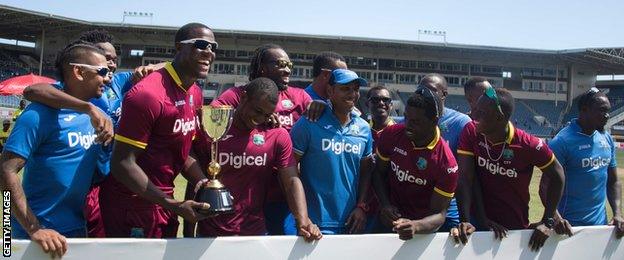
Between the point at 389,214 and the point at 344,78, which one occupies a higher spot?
the point at 344,78

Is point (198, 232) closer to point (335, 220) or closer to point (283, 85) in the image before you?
point (335, 220)

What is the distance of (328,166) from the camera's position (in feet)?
11.2

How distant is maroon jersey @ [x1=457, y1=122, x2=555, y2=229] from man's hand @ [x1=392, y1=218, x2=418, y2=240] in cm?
82

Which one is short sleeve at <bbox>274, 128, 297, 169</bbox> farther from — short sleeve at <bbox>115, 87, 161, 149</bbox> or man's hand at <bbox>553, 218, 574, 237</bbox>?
man's hand at <bbox>553, 218, 574, 237</bbox>

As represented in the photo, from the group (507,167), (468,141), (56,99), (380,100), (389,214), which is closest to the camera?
(56,99)

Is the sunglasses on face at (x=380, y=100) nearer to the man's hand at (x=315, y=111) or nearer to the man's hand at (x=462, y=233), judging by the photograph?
the man's hand at (x=315, y=111)

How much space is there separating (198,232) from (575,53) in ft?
165

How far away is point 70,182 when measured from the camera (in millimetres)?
2801

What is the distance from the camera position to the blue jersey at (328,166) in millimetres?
3408

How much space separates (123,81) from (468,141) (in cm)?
265

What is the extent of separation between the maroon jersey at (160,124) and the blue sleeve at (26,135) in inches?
15.4

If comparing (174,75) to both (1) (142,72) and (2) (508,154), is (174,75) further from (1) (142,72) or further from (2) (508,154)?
(2) (508,154)

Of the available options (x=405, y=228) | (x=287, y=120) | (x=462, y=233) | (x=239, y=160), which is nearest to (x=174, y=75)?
(x=239, y=160)

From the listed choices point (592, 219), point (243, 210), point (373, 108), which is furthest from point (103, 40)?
point (592, 219)
